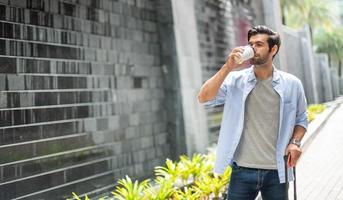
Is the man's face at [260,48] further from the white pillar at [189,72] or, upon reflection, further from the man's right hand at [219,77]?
the white pillar at [189,72]

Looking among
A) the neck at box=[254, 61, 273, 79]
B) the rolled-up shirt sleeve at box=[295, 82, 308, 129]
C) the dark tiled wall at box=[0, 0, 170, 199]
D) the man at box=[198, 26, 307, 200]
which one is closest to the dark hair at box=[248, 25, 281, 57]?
the man at box=[198, 26, 307, 200]

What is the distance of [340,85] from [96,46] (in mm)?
33631

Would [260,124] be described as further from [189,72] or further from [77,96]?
[189,72]

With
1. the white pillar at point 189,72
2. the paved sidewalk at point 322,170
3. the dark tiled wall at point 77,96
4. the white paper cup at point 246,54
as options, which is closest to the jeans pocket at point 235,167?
the white paper cup at point 246,54

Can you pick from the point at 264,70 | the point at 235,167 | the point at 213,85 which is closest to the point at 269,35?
the point at 264,70

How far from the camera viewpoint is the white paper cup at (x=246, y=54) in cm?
264

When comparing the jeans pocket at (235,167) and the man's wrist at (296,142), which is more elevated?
the man's wrist at (296,142)

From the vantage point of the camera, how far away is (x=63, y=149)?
573 centimetres

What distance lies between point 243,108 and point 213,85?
10.5 inches

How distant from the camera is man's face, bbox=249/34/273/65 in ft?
9.25

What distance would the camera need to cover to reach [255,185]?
9.37 ft

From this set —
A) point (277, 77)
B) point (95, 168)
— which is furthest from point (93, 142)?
point (277, 77)

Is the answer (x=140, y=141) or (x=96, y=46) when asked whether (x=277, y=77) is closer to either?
(x=96, y=46)

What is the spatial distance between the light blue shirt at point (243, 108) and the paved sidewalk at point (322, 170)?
2.91 m
